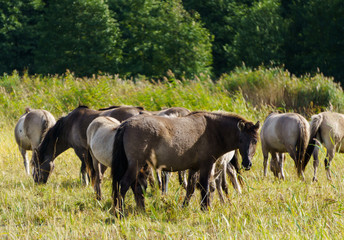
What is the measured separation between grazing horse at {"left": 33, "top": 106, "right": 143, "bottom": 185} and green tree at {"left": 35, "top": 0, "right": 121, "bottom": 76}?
26.9m

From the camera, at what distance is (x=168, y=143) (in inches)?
248

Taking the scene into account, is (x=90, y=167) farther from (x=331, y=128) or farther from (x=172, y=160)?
(x=331, y=128)

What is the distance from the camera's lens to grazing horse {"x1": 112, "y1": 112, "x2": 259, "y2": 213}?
20.1ft

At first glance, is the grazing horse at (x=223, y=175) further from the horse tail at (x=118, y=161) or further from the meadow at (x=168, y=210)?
the horse tail at (x=118, y=161)

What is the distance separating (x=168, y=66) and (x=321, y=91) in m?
19.7

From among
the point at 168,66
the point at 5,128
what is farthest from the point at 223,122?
the point at 168,66

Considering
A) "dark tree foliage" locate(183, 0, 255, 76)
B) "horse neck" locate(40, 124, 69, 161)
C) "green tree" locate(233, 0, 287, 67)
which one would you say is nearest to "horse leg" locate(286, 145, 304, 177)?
"horse neck" locate(40, 124, 69, 161)

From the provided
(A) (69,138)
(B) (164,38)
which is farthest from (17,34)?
(A) (69,138)

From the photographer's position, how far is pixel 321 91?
623 inches

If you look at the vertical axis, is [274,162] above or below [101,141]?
below

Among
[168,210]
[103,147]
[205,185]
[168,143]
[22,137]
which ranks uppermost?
[168,143]

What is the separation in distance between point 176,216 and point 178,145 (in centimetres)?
95

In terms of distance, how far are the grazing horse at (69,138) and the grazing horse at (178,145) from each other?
199cm

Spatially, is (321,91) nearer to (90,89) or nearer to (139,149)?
(90,89)
